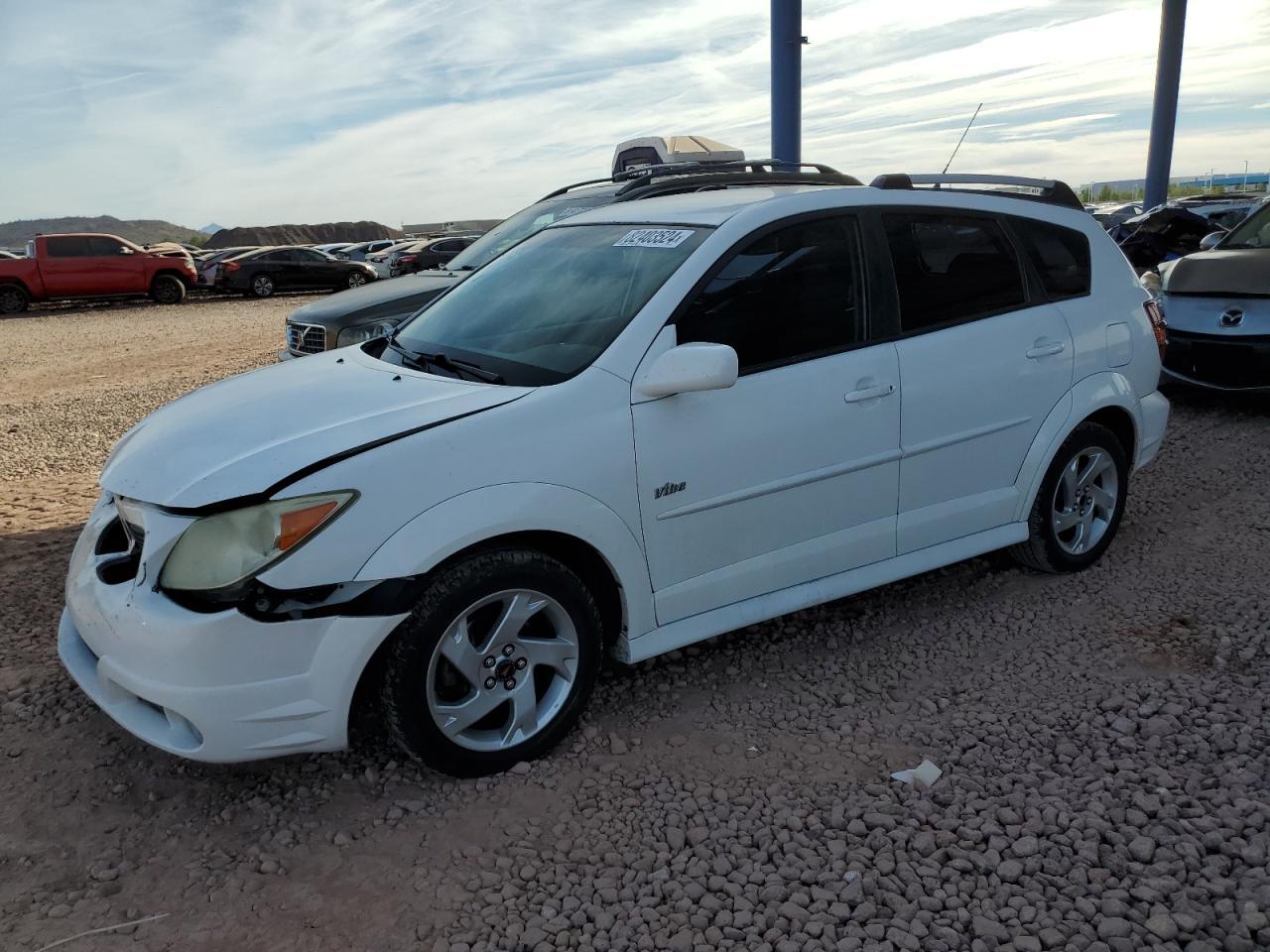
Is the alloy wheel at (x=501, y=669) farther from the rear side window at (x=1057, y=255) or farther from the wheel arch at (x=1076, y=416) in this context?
the rear side window at (x=1057, y=255)

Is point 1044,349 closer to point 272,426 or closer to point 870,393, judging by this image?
point 870,393

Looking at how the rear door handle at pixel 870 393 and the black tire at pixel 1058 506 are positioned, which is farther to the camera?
the black tire at pixel 1058 506

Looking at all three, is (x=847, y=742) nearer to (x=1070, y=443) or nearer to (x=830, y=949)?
(x=830, y=949)

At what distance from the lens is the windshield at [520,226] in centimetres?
825

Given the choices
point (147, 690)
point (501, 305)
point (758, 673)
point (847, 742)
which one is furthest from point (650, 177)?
point (147, 690)

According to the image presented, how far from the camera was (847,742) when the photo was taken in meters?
3.44

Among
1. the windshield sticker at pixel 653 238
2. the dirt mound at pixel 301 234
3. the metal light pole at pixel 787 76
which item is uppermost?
the metal light pole at pixel 787 76

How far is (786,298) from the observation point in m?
3.70

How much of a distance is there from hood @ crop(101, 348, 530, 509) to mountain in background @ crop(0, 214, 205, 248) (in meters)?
112

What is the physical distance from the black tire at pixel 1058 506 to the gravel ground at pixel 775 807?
136 millimetres

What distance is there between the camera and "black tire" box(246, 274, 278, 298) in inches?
1024

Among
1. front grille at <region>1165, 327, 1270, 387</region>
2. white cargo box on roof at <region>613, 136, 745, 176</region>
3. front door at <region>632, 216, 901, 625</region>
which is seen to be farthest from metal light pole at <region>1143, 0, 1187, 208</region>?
front door at <region>632, 216, 901, 625</region>

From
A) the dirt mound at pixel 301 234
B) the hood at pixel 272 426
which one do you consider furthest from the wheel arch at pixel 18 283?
the dirt mound at pixel 301 234

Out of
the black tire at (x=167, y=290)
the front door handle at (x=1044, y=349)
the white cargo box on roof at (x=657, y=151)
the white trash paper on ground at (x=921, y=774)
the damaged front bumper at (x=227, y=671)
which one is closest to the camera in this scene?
the damaged front bumper at (x=227, y=671)
